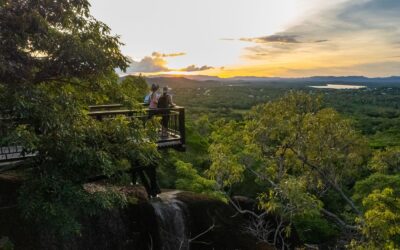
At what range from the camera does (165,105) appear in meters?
16.5

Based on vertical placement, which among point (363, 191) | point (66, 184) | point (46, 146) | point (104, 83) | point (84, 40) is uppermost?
point (84, 40)

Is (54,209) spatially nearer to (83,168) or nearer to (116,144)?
(83,168)

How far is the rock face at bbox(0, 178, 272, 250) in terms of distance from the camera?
1257 centimetres

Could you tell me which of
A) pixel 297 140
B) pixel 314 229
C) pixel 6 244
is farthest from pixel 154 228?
pixel 314 229

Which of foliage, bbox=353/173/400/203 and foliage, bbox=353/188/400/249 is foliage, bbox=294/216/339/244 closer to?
foliage, bbox=353/173/400/203

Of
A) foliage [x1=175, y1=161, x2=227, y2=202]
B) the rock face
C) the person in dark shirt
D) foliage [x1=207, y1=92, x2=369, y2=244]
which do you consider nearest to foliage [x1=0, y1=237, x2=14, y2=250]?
the rock face

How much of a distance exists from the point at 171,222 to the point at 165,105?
4.72 metres

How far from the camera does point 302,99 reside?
77.2 ft

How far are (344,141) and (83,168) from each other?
18.8m

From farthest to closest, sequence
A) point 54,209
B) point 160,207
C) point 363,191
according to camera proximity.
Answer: point 363,191
point 160,207
point 54,209

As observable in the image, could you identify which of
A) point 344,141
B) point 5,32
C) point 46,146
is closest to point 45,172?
point 46,146

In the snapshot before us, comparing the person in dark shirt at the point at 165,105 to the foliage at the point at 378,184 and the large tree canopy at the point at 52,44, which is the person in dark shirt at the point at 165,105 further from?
the foliage at the point at 378,184

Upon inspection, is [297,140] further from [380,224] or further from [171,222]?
[380,224]

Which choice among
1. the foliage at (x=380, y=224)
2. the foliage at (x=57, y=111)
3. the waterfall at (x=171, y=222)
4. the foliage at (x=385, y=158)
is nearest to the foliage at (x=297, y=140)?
the foliage at (x=385, y=158)
